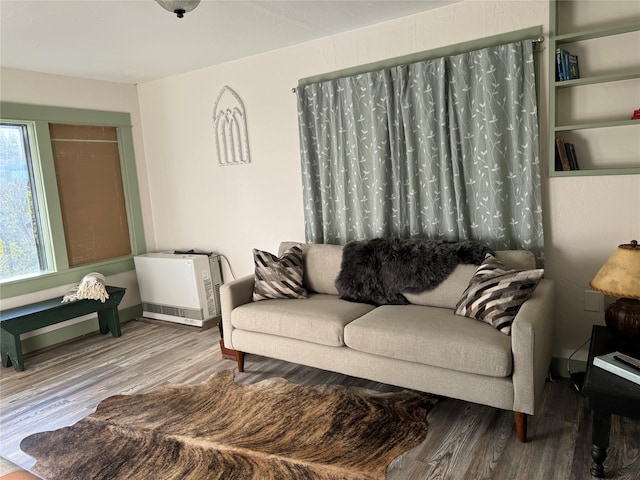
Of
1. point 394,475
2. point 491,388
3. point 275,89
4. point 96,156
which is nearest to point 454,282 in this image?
point 491,388

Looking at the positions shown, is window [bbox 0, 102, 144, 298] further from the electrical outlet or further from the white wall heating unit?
the electrical outlet

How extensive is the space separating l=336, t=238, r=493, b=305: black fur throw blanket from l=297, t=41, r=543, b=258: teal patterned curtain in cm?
22

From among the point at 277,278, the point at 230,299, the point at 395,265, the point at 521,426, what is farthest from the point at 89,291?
the point at 521,426

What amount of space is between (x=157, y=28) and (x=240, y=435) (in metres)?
2.59

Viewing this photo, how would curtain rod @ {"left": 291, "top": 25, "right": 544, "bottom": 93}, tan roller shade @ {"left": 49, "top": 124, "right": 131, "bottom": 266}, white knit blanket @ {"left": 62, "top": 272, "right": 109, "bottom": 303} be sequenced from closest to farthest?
curtain rod @ {"left": 291, "top": 25, "right": 544, "bottom": 93}
white knit blanket @ {"left": 62, "top": 272, "right": 109, "bottom": 303}
tan roller shade @ {"left": 49, "top": 124, "right": 131, "bottom": 266}

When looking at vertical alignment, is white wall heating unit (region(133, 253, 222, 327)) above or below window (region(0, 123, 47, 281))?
below

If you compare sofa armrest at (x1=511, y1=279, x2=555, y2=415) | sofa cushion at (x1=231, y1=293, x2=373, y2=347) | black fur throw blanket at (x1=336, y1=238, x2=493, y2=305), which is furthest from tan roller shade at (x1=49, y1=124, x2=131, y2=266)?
sofa armrest at (x1=511, y1=279, x2=555, y2=415)

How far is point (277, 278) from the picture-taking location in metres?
3.26

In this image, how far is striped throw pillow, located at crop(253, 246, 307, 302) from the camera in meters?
3.24

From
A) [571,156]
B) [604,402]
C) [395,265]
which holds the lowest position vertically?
[604,402]

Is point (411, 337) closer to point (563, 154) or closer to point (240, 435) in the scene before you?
point (240, 435)

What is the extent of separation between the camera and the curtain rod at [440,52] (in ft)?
8.89

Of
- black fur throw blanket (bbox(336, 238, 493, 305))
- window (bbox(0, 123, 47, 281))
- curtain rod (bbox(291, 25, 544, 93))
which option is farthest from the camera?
window (bbox(0, 123, 47, 281))

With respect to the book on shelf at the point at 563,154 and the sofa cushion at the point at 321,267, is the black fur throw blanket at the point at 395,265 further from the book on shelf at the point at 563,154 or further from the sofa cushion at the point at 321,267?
the book on shelf at the point at 563,154
